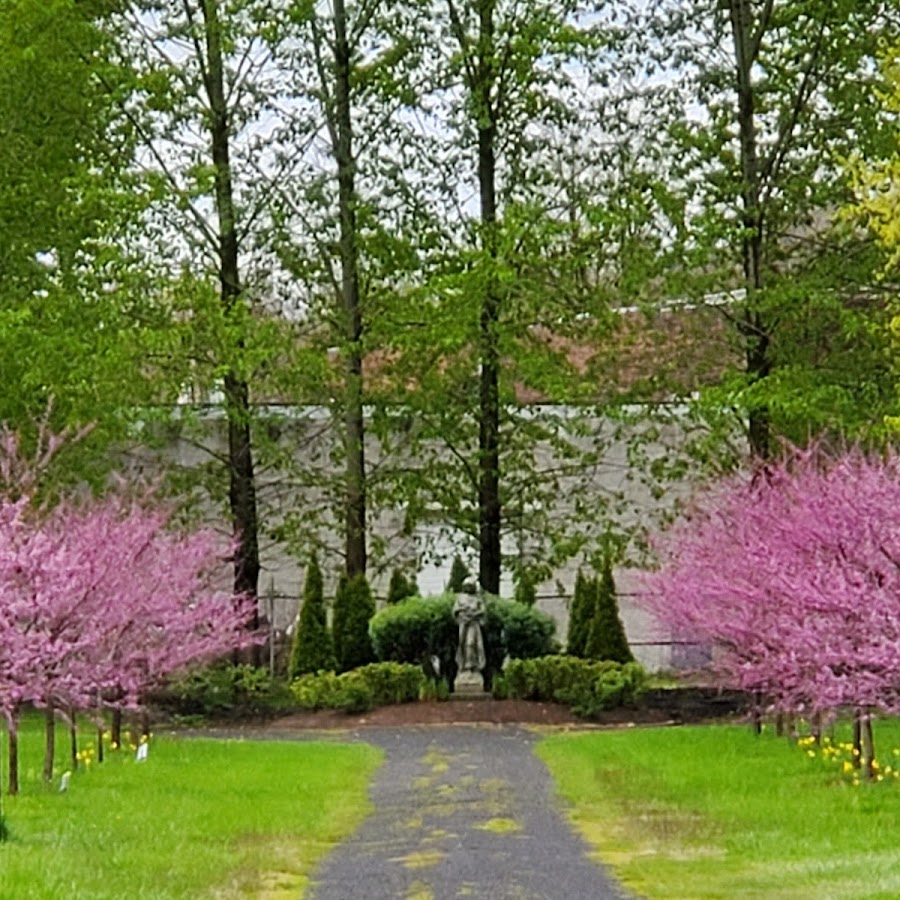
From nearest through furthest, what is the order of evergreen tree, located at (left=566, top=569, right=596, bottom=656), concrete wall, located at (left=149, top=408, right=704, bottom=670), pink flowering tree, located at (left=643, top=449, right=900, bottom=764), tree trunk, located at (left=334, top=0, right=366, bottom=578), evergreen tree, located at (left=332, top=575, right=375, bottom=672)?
pink flowering tree, located at (left=643, top=449, right=900, bottom=764), evergreen tree, located at (left=332, top=575, right=375, bottom=672), evergreen tree, located at (left=566, top=569, right=596, bottom=656), tree trunk, located at (left=334, top=0, right=366, bottom=578), concrete wall, located at (left=149, top=408, right=704, bottom=670)

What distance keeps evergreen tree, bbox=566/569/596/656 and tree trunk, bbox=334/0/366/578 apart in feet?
12.2

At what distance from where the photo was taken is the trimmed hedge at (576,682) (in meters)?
26.3

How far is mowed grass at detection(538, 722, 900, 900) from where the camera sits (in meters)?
10.4

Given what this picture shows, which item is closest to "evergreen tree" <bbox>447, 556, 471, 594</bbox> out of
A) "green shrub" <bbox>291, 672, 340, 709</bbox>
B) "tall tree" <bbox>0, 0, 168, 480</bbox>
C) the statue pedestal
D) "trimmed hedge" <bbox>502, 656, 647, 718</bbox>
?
the statue pedestal

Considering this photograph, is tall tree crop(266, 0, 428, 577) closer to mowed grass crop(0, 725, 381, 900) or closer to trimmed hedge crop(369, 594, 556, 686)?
trimmed hedge crop(369, 594, 556, 686)

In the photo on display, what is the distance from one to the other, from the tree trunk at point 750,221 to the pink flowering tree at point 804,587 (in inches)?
287

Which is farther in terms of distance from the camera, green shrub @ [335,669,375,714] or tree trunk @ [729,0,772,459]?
tree trunk @ [729,0,772,459]

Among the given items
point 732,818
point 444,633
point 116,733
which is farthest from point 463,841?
point 444,633

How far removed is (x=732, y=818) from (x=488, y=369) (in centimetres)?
1751

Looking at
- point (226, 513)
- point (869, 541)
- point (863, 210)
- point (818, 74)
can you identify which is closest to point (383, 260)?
point (226, 513)

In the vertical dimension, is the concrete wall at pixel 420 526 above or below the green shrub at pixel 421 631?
above

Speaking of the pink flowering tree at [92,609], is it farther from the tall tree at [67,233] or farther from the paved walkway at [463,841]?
the tall tree at [67,233]

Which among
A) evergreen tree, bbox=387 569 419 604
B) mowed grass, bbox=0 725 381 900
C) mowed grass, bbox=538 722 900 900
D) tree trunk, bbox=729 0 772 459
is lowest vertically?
mowed grass, bbox=538 722 900 900

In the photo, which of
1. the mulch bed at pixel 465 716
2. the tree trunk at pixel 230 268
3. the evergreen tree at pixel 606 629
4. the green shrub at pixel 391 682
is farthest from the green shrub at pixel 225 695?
the evergreen tree at pixel 606 629
